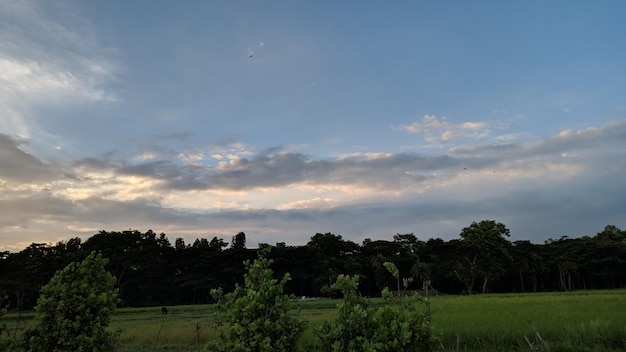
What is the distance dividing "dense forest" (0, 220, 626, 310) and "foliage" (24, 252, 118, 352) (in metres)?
47.8

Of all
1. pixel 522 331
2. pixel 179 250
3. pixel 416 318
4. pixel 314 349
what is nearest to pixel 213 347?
pixel 314 349

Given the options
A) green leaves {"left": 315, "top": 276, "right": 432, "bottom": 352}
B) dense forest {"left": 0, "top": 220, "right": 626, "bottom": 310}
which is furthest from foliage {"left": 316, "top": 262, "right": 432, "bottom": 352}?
dense forest {"left": 0, "top": 220, "right": 626, "bottom": 310}

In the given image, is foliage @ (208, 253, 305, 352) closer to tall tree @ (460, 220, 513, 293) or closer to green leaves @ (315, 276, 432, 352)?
green leaves @ (315, 276, 432, 352)

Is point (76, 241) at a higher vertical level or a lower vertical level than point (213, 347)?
higher

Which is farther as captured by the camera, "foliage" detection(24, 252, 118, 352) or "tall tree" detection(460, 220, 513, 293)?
"tall tree" detection(460, 220, 513, 293)

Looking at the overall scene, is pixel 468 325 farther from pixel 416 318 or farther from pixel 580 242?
pixel 580 242

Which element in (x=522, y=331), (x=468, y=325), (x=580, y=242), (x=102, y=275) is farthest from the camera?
(x=580, y=242)

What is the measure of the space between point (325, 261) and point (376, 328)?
58288 mm

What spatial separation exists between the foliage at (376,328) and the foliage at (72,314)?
3326mm

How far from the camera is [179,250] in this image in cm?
5928

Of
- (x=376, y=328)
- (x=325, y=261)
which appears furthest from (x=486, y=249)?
(x=376, y=328)

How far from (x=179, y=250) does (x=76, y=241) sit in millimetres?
16152

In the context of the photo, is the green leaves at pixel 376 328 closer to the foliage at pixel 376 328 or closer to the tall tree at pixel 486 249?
the foliage at pixel 376 328

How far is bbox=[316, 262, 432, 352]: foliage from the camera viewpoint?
448 centimetres
